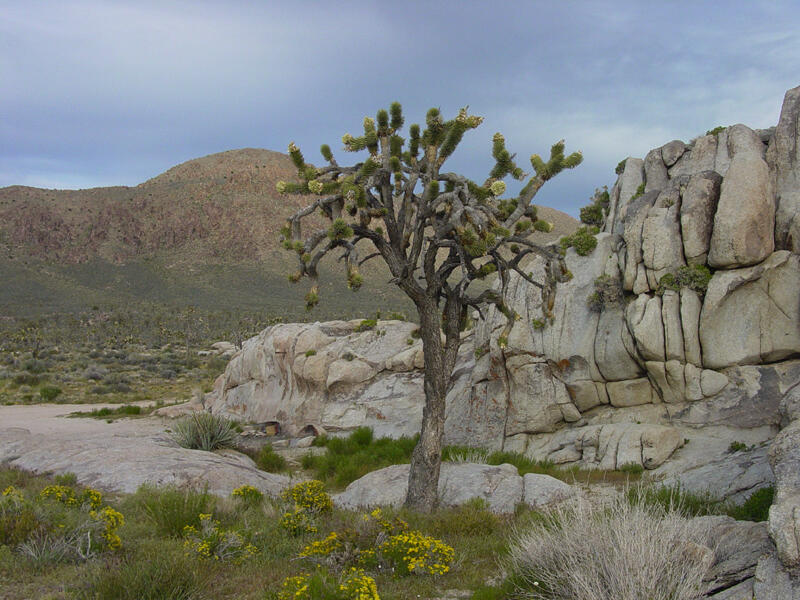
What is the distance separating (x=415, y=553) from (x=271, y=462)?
10320 mm

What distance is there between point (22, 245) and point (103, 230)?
11.4 m

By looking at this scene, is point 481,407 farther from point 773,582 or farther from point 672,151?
point 773,582

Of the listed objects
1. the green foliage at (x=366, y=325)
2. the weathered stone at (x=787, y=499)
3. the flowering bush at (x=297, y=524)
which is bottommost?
the flowering bush at (x=297, y=524)

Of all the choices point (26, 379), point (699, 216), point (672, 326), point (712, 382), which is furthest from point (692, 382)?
point (26, 379)

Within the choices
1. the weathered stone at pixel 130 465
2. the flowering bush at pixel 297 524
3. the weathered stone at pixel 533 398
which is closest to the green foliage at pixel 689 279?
the weathered stone at pixel 533 398

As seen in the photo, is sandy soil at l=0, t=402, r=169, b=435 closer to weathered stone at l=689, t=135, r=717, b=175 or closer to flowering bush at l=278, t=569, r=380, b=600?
flowering bush at l=278, t=569, r=380, b=600

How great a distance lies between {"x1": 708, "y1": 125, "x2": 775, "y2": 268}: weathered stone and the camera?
14266 millimetres

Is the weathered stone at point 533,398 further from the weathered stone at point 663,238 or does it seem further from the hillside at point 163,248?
the hillside at point 163,248

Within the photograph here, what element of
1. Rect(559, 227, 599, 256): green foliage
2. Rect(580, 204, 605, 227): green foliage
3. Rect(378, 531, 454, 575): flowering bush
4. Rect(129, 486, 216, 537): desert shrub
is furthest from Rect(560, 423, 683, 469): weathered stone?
Rect(580, 204, 605, 227): green foliage

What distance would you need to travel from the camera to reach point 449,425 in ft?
57.1

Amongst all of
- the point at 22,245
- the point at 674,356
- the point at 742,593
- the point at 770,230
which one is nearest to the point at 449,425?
the point at 674,356

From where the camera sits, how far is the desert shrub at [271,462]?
15742 millimetres

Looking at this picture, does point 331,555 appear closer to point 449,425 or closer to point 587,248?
point 449,425

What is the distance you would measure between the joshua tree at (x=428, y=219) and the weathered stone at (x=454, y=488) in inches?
47.0
